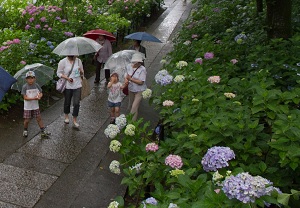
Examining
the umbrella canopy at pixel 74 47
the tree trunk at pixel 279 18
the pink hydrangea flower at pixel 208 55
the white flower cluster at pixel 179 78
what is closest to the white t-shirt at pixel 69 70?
the umbrella canopy at pixel 74 47

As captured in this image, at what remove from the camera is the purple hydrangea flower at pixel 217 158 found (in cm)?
266

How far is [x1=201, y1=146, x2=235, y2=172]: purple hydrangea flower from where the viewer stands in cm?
266

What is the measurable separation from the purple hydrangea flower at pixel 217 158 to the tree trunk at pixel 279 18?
151 inches

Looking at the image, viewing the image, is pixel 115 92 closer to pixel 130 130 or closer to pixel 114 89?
pixel 114 89

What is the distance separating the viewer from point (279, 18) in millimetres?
5902

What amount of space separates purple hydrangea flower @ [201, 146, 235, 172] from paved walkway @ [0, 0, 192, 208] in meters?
2.21

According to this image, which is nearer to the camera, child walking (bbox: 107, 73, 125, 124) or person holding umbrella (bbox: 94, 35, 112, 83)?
child walking (bbox: 107, 73, 125, 124)

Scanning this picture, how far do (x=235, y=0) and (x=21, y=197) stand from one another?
8.29 m

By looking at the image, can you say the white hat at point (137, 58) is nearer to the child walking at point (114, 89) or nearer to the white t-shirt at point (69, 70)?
the child walking at point (114, 89)

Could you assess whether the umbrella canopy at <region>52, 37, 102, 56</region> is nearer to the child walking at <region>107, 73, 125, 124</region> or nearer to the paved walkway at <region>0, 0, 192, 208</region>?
the child walking at <region>107, 73, 125, 124</region>

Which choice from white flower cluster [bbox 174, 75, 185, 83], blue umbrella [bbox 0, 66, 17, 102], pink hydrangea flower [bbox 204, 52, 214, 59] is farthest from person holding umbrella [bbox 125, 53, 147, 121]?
blue umbrella [bbox 0, 66, 17, 102]

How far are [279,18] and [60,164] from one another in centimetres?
394

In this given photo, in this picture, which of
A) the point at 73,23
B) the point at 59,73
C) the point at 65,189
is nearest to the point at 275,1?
the point at 59,73

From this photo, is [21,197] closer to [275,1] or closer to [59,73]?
[59,73]
